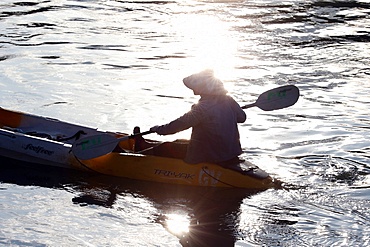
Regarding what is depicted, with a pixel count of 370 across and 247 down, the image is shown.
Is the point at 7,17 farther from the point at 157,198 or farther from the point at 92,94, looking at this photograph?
the point at 157,198

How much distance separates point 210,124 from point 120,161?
4.06ft

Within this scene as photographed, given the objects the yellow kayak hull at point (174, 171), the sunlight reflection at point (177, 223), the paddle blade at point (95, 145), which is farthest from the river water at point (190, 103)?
the paddle blade at point (95, 145)

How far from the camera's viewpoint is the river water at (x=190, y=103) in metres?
7.95

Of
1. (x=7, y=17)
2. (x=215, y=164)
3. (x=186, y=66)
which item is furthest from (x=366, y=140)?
(x=7, y=17)

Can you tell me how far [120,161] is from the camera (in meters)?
9.27

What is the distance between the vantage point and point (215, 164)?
350 inches

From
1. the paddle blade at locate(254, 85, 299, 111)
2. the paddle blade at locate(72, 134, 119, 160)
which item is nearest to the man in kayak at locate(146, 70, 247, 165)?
the paddle blade at locate(72, 134, 119, 160)

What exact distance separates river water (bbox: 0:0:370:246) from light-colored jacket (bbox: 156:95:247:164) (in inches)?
17.1

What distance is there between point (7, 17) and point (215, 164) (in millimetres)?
13252

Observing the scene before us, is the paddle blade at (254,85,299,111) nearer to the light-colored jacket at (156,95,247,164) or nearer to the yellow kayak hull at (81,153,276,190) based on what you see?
the light-colored jacket at (156,95,247,164)

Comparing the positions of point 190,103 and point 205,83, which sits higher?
point 205,83

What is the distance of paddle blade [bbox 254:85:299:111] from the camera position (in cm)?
961

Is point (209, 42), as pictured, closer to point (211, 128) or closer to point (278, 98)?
point (278, 98)

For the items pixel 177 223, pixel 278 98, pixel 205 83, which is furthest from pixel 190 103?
pixel 177 223
